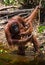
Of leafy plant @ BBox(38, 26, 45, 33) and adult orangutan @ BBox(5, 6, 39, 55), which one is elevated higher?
adult orangutan @ BBox(5, 6, 39, 55)

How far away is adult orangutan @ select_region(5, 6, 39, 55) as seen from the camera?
640 centimetres

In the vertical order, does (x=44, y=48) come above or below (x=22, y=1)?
below

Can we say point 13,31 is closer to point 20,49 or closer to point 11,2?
point 20,49

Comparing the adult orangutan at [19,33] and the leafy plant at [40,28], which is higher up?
the adult orangutan at [19,33]

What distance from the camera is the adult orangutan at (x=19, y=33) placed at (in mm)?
6398

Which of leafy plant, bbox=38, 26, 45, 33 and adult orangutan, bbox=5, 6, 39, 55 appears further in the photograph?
leafy plant, bbox=38, 26, 45, 33

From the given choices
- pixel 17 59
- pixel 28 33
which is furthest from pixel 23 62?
pixel 28 33

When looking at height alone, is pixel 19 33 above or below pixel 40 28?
above

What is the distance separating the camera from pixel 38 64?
6145 millimetres

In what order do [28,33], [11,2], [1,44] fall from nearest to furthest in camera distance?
[28,33] < [1,44] < [11,2]

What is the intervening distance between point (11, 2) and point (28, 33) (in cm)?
256

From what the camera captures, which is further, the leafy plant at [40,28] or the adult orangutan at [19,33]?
the leafy plant at [40,28]

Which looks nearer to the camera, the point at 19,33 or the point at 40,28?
the point at 19,33

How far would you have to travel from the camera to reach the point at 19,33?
661cm
